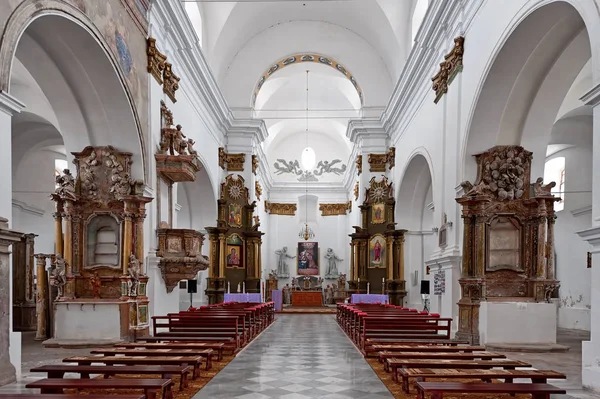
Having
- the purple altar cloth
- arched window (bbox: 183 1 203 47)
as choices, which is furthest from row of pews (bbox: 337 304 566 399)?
the purple altar cloth

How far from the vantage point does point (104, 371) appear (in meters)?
5.60

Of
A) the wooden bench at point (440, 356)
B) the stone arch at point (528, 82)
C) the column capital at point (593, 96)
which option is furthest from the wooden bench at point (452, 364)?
the stone arch at point (528, 82)

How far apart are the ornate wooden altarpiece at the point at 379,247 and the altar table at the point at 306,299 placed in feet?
14.3

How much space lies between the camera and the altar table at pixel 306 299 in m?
27.7

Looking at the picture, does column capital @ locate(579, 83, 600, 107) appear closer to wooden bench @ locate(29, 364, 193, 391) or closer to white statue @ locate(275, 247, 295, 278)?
wooden bench @ locate(29, 364, 193, 391)

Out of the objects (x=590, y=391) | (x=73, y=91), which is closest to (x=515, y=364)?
(x=590, y=391)

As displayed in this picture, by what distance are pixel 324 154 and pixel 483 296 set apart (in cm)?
2502

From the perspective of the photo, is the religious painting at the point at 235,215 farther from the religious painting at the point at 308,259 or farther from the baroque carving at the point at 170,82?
the religious painting at the point at 308,259

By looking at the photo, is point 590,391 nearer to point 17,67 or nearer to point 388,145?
point 17,67

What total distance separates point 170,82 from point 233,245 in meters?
9.73

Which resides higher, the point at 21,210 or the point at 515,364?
the point at 21,210

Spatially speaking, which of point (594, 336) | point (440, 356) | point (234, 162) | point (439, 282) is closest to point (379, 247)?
point (234, 162)

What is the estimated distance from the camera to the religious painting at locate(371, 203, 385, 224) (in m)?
21.9

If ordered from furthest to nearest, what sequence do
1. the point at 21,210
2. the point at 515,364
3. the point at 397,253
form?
the point at 397,253, the point at 21,210, the point at 515,364
